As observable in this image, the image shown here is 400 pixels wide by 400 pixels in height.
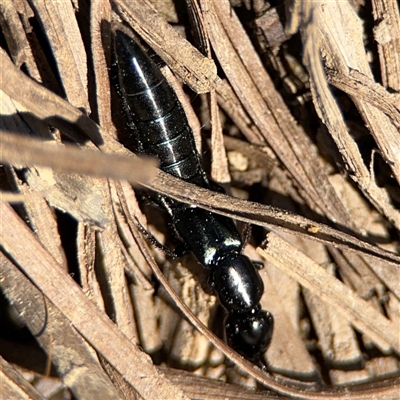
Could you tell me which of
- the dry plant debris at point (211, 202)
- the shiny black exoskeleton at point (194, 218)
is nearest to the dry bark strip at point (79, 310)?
the dry plant debris at point (211, 202)

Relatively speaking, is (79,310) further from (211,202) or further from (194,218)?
(194,218)

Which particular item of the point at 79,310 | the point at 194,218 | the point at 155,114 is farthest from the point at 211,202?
the point at 194,218

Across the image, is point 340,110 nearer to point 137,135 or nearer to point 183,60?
point 183,60

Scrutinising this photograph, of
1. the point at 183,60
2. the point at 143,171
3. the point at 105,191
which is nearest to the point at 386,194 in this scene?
the point at 183,60

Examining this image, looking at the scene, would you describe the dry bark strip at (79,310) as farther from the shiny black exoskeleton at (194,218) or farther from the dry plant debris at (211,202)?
the shiny black exoskeleton at (194,218)

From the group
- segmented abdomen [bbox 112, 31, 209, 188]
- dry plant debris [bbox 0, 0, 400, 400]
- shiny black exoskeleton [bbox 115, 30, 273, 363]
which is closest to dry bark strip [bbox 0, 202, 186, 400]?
dry plant debris [bbox 0, 0, 400, 400]

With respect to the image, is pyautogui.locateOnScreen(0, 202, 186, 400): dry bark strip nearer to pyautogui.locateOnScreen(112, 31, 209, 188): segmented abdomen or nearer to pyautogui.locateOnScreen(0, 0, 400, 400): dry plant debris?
pyautogui.locateOnScreen(0, 0, 400, 400): dry plant debris
